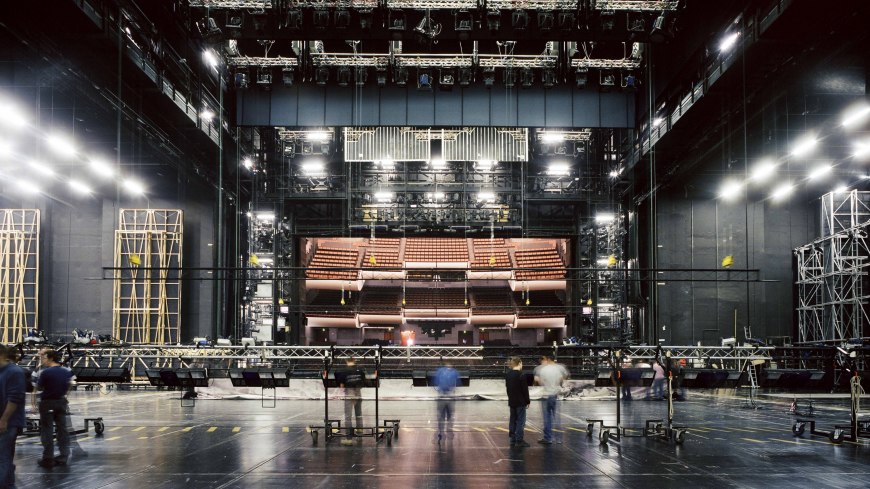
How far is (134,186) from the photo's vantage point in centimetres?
2852

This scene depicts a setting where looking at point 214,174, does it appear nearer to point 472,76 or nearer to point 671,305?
point 472,76

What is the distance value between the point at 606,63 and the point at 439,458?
62.5ft

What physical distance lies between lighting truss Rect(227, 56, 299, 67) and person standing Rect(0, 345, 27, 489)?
19.3m

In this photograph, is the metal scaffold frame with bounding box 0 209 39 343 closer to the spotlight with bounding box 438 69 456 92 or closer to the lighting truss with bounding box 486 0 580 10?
the spotlight with bounding box 438 69 456 92

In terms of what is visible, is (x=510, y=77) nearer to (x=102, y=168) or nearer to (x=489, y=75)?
(x=489, y=75)

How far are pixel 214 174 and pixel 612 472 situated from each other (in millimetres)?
24851

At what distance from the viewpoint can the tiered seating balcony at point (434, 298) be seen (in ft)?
138

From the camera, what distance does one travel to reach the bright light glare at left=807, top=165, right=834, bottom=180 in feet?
83.9

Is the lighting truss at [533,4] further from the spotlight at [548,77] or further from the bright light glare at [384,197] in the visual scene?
the bright light glare at [384,197]

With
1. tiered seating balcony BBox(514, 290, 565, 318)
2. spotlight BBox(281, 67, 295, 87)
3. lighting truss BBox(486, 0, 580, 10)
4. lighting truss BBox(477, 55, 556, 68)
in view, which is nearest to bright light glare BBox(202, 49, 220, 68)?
spotlight BBox(281, 67, 295, 87)

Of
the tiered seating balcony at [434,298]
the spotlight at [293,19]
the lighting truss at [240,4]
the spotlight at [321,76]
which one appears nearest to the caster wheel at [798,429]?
the spotlight at [293,19]

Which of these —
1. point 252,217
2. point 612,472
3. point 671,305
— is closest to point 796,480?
point 612,472

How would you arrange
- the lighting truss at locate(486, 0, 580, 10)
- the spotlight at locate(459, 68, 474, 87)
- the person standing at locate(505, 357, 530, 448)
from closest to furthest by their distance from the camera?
1. the person standing at locate(505, 357, 530, 448)
2. the lighting truss at locate(486, 0, 580, 10)
3. the spotlight at locate(459, 68, 474, 87)

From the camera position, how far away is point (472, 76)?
24953 mm
